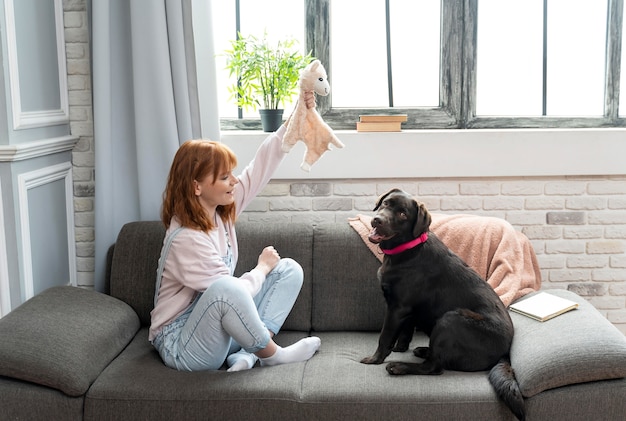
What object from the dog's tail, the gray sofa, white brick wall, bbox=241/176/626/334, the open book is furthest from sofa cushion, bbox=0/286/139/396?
the open book

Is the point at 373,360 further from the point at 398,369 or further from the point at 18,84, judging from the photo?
the point at 18,84

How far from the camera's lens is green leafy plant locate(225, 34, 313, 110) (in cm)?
326

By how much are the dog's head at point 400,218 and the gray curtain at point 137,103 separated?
99 cm

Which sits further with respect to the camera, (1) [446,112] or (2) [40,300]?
(1) [446,112]

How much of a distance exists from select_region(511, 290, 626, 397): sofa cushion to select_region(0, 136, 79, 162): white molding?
183cm

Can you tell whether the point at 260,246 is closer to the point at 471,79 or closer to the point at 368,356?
the point at 368,356

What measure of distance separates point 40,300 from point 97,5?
47.6 inches

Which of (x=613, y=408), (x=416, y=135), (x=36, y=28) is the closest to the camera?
(x=613, y=408)

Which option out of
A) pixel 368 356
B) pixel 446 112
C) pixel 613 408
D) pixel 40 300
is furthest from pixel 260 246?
pixel 613 408

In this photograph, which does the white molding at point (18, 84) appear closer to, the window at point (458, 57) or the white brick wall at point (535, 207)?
the window at point (458, 57)

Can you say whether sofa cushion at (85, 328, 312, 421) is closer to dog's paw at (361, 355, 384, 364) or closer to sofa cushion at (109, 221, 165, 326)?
dog's paw at (361, 355, 384, 364)

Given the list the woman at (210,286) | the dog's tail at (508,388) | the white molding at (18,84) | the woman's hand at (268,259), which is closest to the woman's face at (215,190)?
the woman at (210,286)

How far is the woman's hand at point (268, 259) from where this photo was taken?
269 cm

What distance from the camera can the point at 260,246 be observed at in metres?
2.96
